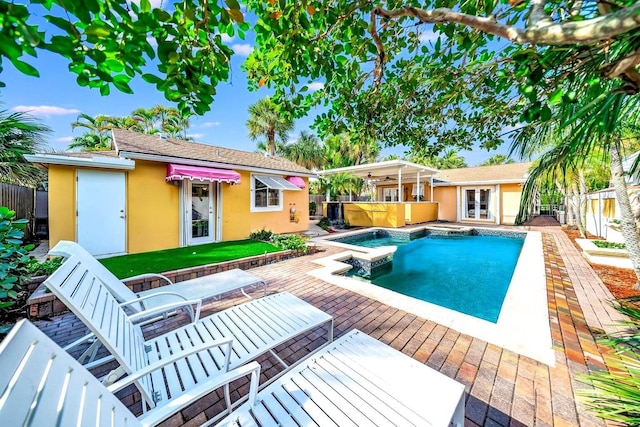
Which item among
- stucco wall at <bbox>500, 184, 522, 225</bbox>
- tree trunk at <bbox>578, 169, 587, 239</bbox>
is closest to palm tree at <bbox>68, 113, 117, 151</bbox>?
tree trunk at <bbox>578, 169, 587, 239</bbox>

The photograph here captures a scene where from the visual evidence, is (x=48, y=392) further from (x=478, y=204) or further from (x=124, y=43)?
(x=478, y=204)

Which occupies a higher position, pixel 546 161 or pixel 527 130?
pixel 527 130

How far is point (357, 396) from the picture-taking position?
2.36 meters

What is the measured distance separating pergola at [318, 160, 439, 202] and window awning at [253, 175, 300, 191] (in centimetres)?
784

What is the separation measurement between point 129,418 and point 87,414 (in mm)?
363

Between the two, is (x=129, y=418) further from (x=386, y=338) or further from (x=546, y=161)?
(x=546, y=161)

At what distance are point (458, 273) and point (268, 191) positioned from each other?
469 inches

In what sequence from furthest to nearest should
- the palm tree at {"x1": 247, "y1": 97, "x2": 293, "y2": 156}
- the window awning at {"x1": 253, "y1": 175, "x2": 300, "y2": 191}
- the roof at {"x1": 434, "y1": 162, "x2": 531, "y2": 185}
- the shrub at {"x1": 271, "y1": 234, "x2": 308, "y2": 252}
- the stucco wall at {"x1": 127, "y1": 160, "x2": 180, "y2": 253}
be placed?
the palm tree at {"x1": 247, "y1": 97, "x2": 293, "y2": 156}
the roof at {"x1": 434, "y1": 162, "x2": 531, "y2": 185}
the window awning at {"x1": 253, "y1": 175, "x2": 300, "y2": 191}
the shrub at {"x1": 271, "y1": 234, "x2": 308, "y2": 252}
the stucco wall at {"x1": 127, "y1": 160, "x2": 180, "y2": 253}

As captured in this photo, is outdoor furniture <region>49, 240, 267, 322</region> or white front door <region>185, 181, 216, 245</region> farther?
white front door <region>185, 181, 216, 245</region>

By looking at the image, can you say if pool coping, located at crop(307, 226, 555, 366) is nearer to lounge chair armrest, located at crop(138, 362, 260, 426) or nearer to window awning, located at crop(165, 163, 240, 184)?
lounge chair armrest, located at crop(138, 362, 260, 426)

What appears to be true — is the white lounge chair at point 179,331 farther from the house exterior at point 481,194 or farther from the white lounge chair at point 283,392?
the house exterior at point 481,194

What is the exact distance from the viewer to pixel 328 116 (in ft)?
18.4

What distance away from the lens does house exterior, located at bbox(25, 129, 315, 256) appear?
31.2 feet

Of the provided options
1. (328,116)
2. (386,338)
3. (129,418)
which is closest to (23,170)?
(328,116)
